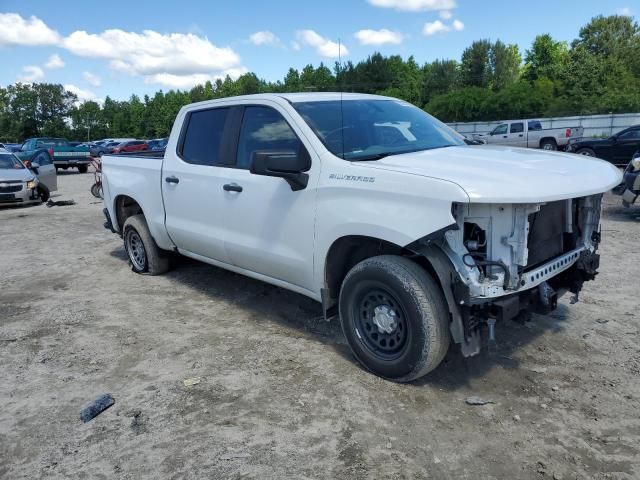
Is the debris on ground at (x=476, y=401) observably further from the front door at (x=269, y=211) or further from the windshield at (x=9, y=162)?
the windshield at (x=9, y=162)

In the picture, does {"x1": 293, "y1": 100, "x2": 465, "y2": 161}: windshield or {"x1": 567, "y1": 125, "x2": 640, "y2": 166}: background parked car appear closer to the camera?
{"x1": 293, "y1": 100, "x2": 465, "y2": 161}: windshield

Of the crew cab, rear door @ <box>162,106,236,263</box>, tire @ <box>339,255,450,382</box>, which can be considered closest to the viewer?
tire @ <box>339,255,450,382</box>

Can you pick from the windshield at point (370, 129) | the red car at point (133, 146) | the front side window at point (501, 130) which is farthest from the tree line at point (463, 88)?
the red car at point (133, 146)

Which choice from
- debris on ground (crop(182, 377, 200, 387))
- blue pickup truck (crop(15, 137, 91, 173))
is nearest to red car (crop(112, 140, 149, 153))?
blue pickup truck (crop(15, 137, 91, 173))

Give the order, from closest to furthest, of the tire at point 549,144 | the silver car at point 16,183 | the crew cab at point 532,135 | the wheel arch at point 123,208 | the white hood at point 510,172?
1. the white hood at point 510,172
2. the wheel arch at point 123,208
3. the silver car at point 16,183
4. the crew cab at point 532,135
5. the tire at point 549,144

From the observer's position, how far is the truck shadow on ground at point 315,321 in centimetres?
392

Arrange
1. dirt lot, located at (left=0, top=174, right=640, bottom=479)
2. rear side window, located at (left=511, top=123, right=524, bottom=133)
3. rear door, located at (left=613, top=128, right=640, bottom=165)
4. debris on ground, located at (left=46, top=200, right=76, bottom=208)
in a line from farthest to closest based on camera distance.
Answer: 1. rear side window, located at (left=511, top=123, right=524, bottom=133)
2. rear door, located at (left=613, top=128, right=640, bottom=165)
3. debris on ground, located at (left=46, top=200, right=76, bottom=208)
4. dirt lot, located at (left=0, top=174, right=640, bottom=479)

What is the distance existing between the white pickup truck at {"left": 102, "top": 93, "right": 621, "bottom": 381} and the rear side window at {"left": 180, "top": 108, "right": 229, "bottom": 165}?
0.02m

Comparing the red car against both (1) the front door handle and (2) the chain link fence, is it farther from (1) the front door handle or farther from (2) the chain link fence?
(1) the front door handle

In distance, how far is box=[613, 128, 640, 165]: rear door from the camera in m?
17.9

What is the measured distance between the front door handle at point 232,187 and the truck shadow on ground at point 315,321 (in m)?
1.26

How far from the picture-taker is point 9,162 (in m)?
15.1

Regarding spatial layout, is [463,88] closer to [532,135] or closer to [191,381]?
[532,135]

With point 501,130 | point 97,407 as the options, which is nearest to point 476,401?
point 97,407
